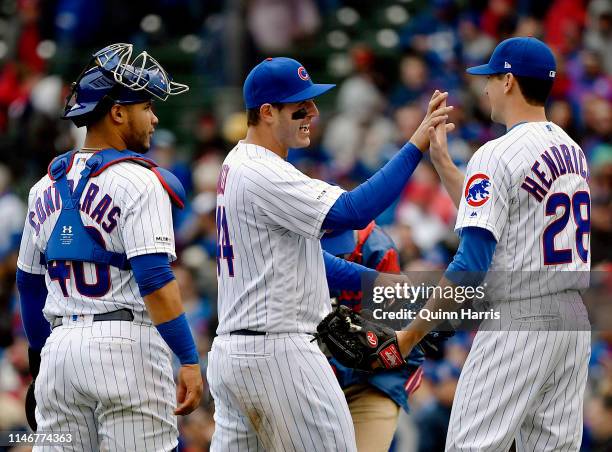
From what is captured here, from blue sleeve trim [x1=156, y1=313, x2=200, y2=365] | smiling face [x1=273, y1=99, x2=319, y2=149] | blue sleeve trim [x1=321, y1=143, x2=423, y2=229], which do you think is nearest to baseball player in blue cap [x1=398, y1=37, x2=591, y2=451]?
blue sleeve trim [x1=321, y1=143, x2=423, y2=229]

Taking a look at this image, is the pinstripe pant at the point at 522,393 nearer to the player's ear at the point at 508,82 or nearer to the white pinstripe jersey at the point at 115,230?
the player's ear at the point at 508,82

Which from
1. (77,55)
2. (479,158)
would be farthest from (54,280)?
(77,55)

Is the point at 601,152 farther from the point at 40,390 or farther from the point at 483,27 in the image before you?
the point at 40,390

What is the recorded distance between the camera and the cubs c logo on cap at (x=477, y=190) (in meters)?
5.13

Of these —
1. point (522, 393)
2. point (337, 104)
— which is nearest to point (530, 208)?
point (522, 393)

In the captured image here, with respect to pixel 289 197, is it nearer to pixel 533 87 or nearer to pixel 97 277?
pixel 97 277

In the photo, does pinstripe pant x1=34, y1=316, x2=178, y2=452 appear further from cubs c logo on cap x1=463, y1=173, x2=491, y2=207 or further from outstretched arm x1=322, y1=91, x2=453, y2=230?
cubs c logo on cap x1=463, y1=173, x2=491, y2=207

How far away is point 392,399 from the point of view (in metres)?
6.32

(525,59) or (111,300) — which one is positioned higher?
(525,59)

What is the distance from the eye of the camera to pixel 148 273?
16.4 ft

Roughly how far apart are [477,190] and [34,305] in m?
2.06

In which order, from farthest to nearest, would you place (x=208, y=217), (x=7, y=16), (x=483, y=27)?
(x=7, y=16), (x=483, y=27), (x=208, y=217)

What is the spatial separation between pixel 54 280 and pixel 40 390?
458mm

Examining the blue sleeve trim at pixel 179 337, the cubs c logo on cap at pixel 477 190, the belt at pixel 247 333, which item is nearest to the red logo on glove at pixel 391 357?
the belt at pixel 247 333
